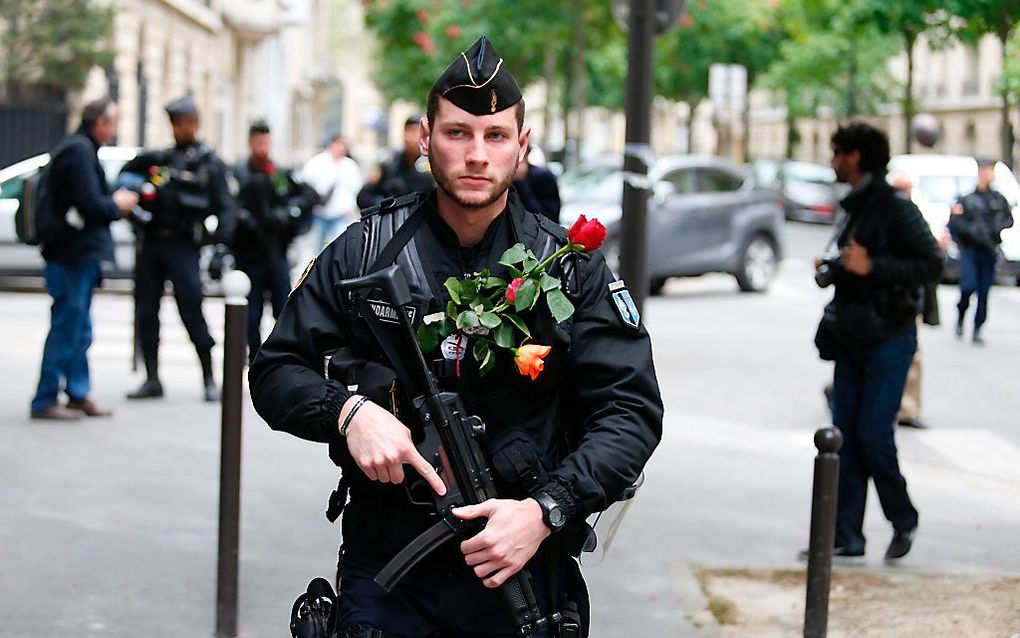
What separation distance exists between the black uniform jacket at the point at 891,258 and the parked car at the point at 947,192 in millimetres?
13592

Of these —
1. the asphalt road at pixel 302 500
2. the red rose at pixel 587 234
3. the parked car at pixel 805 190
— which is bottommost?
the asphalt road at pixel 302 500

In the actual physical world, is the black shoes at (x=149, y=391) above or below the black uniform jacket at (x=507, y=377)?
below

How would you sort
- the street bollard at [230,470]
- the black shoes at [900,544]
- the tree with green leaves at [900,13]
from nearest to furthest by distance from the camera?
the street bollard at [230,470], the black shoes at [900,544], the tree with green leaves at [900,13]

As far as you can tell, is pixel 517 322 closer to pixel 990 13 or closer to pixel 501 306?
pixel 501 306

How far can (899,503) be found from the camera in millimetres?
6574

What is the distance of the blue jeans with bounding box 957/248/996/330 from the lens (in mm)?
14633

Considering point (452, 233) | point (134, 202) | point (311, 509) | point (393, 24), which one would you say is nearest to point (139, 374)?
point (134, 202)

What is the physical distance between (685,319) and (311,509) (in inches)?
382

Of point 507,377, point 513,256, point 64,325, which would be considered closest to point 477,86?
point 513,256

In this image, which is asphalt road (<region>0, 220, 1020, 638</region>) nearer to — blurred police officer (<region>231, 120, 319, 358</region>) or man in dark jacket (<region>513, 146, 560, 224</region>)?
blurred police officer (<region>231, 120, 319, 358</region>)

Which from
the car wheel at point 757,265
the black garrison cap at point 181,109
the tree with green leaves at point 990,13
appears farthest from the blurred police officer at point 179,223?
the car wheel at point 757,265

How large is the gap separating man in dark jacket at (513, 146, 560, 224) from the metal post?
0.70 m

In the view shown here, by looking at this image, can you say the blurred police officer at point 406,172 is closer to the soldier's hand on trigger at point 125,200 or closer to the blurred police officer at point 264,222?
the blurred police officer at point 264,222

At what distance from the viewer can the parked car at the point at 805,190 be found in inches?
1585
